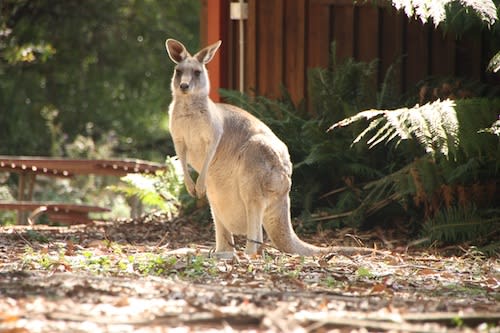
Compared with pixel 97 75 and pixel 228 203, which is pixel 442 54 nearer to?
pixel 228 203

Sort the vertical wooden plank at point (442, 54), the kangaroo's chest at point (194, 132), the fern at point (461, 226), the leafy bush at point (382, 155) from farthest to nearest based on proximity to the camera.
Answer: the vertical wooden plank at point (442, 54)
the fern at point (461, 226)
the leafy bush at point (382, 155)
the kangaroo's chest at point (194, 132)

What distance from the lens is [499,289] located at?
5.42 m

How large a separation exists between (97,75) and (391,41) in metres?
10.6

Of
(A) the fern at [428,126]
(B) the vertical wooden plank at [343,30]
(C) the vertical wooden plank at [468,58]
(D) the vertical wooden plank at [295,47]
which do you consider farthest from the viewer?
(D) the vertical wooden plank at [295,47]

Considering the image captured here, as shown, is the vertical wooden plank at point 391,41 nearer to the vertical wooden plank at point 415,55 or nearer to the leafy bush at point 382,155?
the vertical wooden plank at point 415,55

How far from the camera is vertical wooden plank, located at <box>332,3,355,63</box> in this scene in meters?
9.53

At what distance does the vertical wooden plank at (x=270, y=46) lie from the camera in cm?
980

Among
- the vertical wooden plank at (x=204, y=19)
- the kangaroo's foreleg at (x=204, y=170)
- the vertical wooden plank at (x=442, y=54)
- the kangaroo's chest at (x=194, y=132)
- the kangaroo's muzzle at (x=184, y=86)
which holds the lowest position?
the kangaroo's foreleg at (x=204, y=170)

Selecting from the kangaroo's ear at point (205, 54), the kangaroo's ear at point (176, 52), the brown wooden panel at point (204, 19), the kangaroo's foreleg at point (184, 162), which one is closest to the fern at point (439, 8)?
the kangaroo's ear at point (205, 54)

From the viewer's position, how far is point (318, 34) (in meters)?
9.66

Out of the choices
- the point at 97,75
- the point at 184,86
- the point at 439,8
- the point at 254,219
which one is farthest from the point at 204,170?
the point at 97,75

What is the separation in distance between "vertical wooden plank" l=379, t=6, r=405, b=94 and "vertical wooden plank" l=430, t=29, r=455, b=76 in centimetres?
31

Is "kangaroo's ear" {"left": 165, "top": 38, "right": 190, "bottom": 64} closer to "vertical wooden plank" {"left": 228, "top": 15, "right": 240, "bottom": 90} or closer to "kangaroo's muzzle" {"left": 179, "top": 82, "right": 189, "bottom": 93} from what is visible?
"kangaroo's muzzle" {"left": 179, "top": 82, "right": 189, "bottom": 93}

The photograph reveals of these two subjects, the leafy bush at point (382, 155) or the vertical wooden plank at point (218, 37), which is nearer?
the leafy bush at point (382, 155)
